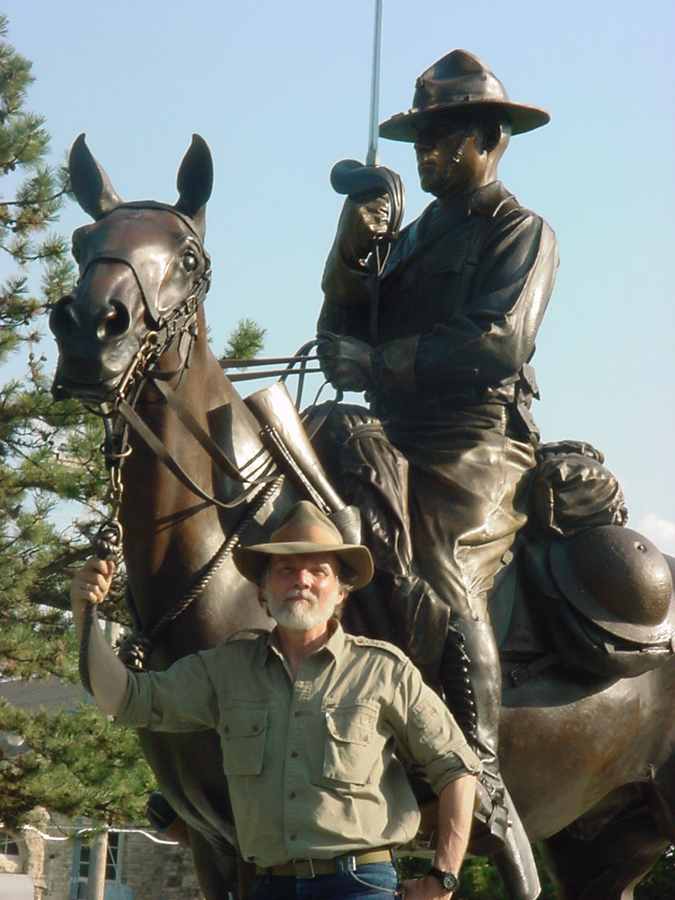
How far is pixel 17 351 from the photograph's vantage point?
15.7m

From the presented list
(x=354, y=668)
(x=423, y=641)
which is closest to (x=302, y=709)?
(x=354, y=668)

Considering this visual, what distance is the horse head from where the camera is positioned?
5316 millimetres

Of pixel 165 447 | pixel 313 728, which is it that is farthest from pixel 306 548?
pixel 165 447

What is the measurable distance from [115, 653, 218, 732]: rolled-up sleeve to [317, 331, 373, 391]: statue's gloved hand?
1.99 metres

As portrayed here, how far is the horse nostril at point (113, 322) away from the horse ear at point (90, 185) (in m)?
0.70

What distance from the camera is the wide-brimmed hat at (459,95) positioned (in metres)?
7.21

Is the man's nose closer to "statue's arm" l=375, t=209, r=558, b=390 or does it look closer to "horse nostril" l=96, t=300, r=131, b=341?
"horse nostril" l=96, t=300, r=131, b=341

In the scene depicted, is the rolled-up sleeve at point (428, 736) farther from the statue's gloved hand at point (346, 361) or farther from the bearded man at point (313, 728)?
the statue's gloved hand at point (346, 361)

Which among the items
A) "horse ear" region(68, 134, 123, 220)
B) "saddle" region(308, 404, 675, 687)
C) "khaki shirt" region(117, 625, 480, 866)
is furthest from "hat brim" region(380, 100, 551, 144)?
"khaki shirt" region(117, 625, 480, 866)

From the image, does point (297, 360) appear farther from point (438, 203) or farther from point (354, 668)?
point (354, 668)

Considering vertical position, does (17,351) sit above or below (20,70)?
below

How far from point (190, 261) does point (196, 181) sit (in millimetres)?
358

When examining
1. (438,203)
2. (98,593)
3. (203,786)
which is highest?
(438,203)

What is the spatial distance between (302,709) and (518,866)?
2044 mm
